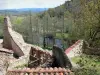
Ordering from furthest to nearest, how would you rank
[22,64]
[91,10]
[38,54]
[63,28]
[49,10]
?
[49,10]
[63,28]
[38,54]
[22,64]
[91,10]

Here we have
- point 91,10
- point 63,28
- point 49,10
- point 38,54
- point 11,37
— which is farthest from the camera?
point 49,10

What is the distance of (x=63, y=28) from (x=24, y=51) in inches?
1664

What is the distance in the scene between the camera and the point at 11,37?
2005 centimetres

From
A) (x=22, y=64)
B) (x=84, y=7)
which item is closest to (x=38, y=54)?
(x=22, y=64)

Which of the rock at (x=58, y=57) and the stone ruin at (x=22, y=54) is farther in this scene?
the stone ruin at (x=22, y=54)

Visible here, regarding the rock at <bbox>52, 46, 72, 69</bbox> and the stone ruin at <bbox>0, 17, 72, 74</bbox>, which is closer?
the rock at <bbox>52, 46, 72, 69</bbox>

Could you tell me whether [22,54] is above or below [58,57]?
below

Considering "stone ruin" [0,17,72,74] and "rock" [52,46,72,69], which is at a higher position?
"rock" [52,46,72,69]

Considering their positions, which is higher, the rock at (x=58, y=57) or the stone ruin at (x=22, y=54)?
the rock at (x=58, y=57)

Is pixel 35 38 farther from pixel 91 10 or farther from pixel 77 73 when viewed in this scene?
pixel 77 73

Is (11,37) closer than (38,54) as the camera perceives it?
No

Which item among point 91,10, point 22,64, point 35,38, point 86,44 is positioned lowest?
point 35,38

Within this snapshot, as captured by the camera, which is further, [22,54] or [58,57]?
[22,54]

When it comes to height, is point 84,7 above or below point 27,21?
above
